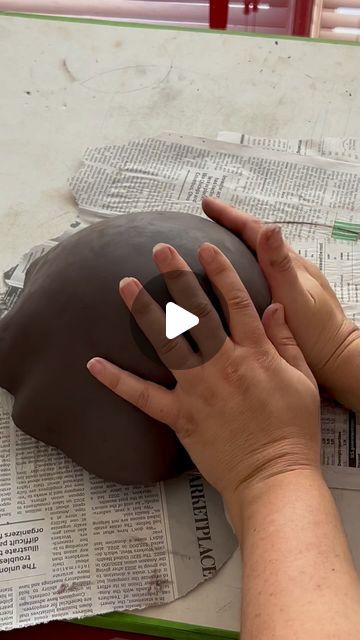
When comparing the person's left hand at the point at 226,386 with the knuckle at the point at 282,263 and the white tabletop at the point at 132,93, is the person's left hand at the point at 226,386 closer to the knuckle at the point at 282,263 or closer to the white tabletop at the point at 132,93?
the knuckle at the point at 282,263

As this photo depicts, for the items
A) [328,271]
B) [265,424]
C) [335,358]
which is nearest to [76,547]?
[265,424]

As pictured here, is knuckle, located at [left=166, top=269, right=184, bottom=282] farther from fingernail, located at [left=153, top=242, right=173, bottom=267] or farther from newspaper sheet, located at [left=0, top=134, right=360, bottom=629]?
newspaper sheet, located at [left=0, top=134, right=360, bottom=629]

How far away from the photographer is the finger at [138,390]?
656 millimetres

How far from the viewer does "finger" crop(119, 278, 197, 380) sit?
2.08 ft

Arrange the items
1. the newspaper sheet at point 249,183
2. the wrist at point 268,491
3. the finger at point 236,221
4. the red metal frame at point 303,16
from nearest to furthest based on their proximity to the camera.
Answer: the wrist at point 268,491 < the finger at point 236,221 < the newspaper sheet at point 249,183 < the red metal frame at point 303,16

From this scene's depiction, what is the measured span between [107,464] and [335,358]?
0.89 ft

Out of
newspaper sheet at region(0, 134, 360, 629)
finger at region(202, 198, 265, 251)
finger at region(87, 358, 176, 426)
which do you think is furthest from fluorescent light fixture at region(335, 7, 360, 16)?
finger at region(87, 358, 176, 426)

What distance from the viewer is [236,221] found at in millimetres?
748

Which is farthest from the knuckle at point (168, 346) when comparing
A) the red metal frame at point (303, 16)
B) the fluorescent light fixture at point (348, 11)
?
the fluorescent light fixture at point (348, 11)

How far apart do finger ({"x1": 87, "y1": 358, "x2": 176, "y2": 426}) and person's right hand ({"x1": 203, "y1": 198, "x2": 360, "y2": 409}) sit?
6.4 inches

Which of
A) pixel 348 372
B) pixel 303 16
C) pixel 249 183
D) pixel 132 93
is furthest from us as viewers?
pixel 303 16

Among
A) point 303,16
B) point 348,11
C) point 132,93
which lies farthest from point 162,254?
point 348,11

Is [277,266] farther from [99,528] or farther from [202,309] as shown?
[99,528]

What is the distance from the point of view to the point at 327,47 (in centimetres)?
119
